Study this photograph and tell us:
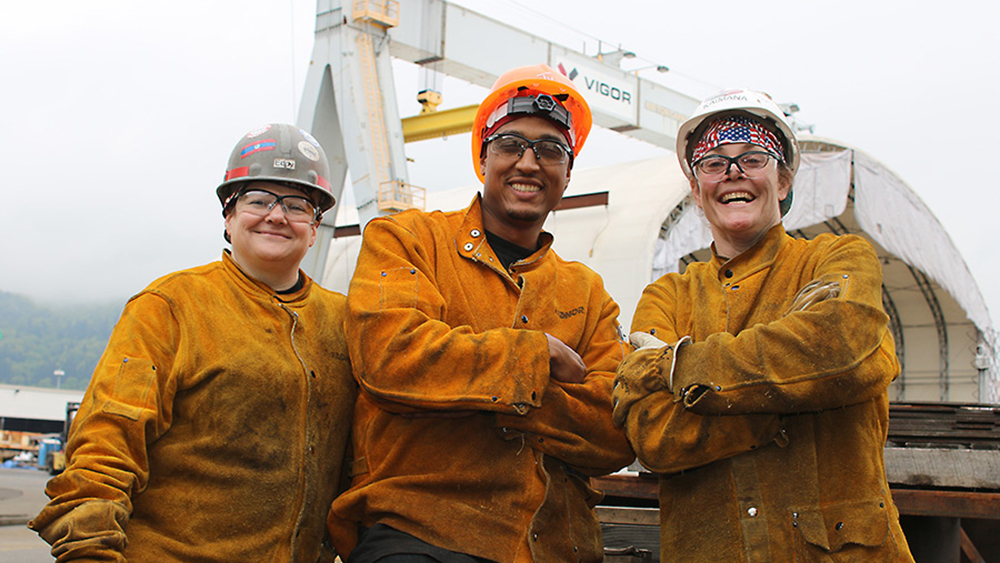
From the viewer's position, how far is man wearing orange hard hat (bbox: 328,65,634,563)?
230 centimetres

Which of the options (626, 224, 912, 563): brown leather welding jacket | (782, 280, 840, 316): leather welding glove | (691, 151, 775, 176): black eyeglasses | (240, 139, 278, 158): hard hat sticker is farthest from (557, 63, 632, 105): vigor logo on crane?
(626, 224, 912, 563): brown leather welding jacket

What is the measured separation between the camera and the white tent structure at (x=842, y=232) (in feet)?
47.2

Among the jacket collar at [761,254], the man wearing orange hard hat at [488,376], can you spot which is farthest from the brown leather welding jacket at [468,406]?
the jacket collar at [761,254]

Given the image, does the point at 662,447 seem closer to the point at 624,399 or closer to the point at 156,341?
the point at 624,399

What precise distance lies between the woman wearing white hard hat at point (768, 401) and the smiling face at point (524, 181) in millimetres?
524

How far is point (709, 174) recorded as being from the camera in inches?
101

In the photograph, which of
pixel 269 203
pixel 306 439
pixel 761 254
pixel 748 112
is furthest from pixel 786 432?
pixel 269 203

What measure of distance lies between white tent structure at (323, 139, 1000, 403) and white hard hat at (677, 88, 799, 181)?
9.84 metres

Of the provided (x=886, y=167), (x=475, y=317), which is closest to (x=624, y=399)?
(x=475, y=317)

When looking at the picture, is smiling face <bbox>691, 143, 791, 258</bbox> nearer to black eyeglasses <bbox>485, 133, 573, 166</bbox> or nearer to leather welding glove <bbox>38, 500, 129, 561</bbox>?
black eyeglasses <bbox>485, 133, 573, 166</bbox>

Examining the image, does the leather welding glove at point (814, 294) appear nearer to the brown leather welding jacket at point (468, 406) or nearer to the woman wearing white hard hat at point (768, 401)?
the woman wearing white hard hat at point (768, 401)

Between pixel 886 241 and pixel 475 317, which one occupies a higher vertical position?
pixel 886 241

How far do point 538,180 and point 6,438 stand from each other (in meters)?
43.0

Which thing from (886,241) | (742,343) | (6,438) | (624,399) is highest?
(886,241)
